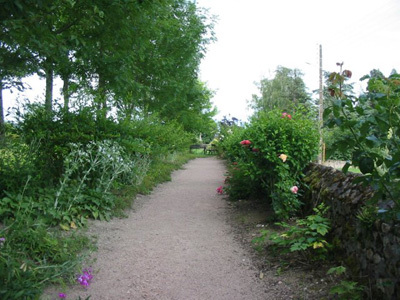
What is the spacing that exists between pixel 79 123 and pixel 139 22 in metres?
2.01

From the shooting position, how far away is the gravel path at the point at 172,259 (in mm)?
3270

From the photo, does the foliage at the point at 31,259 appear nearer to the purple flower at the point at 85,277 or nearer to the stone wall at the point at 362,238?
the purple flower at the point at 85,277

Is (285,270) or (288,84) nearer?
(285,270)

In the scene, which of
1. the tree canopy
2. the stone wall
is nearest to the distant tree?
the tree canopy

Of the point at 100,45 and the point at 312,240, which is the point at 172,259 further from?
the point at 100,45

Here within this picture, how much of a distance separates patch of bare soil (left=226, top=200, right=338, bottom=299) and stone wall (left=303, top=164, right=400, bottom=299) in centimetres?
29

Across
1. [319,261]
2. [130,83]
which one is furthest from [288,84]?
[319,261]

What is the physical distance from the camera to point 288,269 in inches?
146

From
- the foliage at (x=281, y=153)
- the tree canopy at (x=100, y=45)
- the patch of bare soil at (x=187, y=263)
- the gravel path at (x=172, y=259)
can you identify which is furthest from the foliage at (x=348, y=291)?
the tree canopy at (x=100, y=45)

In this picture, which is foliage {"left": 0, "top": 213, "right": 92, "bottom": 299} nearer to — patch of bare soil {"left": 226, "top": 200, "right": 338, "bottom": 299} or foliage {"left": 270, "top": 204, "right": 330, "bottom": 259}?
patch of bare soil {"left": 226, "top": 200, "right": 338, "bottom": 299}

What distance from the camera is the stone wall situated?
2.58m

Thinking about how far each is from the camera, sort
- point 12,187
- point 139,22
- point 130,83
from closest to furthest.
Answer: point 12,187, point 139,22, point 130,83

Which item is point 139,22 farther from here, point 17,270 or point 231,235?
point 17,270

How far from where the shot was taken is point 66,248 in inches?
143
